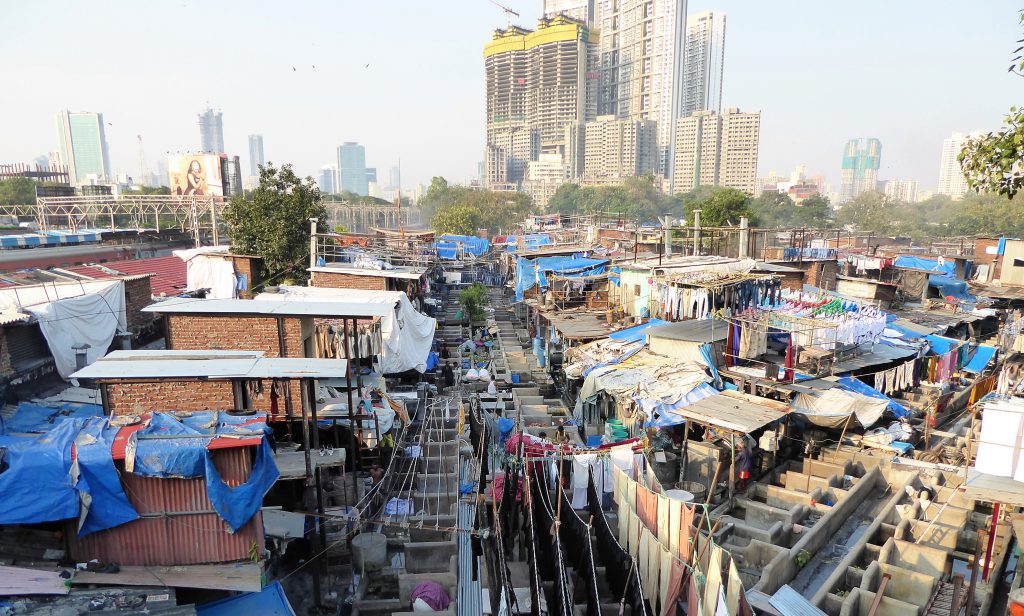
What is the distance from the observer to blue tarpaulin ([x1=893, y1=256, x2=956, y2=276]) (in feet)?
98.5

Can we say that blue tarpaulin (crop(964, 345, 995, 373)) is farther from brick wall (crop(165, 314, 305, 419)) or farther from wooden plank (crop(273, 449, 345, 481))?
brick wall (crop(165, 314, 305, 419))

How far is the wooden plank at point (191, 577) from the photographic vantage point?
6117mm

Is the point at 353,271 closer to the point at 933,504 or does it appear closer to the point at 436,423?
the point at 436,423

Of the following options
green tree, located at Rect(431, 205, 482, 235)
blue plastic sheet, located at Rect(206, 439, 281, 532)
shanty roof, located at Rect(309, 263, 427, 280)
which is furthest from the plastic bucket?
green tree, located at Rect(431, 205, 482, 235)

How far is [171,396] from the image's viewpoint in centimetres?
933

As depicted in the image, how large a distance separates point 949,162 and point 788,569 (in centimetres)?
19112

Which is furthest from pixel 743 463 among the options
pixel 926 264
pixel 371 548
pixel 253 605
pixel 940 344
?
pixel 926 264

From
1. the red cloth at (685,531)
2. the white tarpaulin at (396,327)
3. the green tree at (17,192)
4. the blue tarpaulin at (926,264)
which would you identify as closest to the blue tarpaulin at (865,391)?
the red cloth at (685,531)

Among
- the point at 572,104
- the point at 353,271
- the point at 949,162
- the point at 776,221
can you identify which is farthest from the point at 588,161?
the point at 353,271

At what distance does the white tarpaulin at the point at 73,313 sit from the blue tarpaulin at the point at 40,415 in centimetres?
180

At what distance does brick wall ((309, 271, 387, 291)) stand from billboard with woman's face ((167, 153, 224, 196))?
163 ft

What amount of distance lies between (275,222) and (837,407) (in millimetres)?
19722

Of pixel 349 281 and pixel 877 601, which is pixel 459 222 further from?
pixel 877 601

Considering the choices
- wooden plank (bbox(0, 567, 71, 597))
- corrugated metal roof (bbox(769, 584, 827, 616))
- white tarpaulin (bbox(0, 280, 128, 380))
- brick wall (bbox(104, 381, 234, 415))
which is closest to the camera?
wooden plank (bbox(0, 567, 71, 597))
